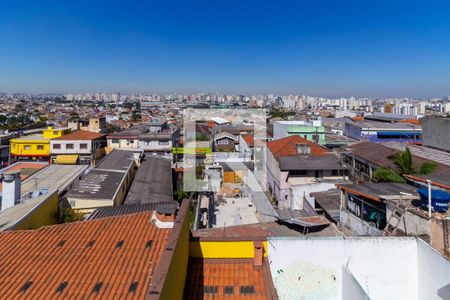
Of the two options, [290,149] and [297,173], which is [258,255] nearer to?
[297,173]

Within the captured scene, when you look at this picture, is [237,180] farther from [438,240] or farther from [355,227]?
[438,240]

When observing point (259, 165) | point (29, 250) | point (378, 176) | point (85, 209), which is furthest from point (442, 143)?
point (29, 250)

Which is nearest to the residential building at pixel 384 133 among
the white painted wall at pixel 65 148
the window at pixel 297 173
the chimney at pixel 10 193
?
the window at pixel 297 173

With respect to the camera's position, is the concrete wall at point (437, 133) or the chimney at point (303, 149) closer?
the concrete wall at point (437, 133)

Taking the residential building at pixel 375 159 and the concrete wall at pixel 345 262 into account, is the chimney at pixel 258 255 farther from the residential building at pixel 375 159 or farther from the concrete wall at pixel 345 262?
the residential building at pixel 375 159

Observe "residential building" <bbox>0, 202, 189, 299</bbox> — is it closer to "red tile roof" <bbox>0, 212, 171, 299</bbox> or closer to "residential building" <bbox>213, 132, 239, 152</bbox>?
"red tile roof" <bbox>0, 212, 171, 299</bbox>

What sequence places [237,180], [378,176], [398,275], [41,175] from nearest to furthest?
[398,275] < [378,176] < [41,175] < [237,180]

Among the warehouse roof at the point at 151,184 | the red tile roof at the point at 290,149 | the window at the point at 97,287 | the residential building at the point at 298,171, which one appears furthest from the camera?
the red tile roof at the point at 290,149
